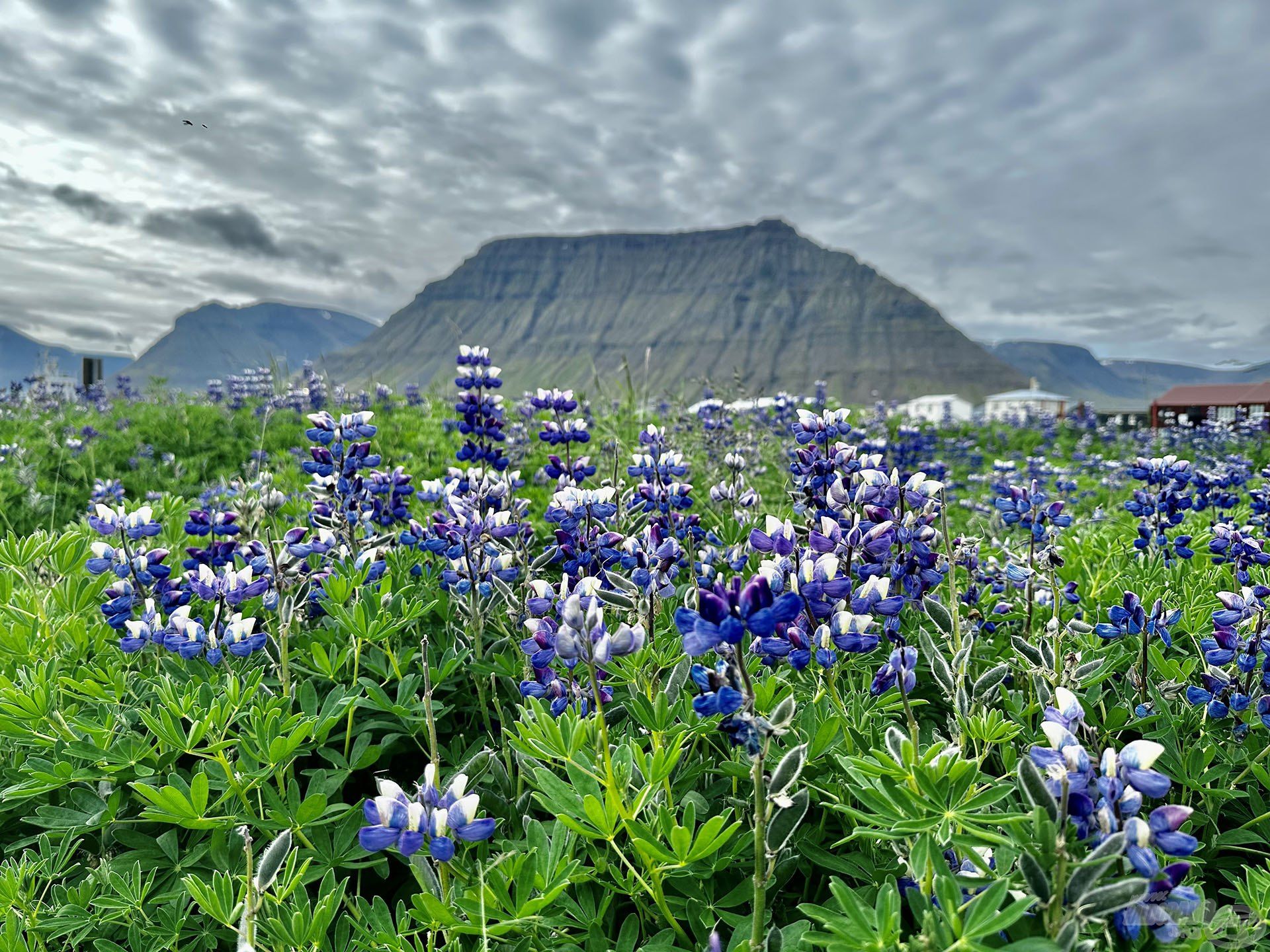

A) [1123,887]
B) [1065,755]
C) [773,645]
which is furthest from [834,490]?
[1123,887]

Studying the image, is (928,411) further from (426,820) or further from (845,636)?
(426,820)

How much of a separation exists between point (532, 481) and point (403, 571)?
10.6 ft

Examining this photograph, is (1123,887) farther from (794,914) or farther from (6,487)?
(6,487)

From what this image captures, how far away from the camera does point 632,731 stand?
1.96 metres

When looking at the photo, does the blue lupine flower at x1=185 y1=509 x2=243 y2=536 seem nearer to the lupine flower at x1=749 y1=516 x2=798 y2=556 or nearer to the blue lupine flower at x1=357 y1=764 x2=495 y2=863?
the blue lupine flower at x1=357 y1=764 x2=495 y2=863

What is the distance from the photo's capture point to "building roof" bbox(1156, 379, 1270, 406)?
32591mm

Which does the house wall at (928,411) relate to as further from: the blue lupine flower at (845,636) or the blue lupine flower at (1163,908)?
the blue lupine flower at (1163,908)

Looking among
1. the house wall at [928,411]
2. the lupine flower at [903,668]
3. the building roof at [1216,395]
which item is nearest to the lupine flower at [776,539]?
the lupine flower at [903,668]

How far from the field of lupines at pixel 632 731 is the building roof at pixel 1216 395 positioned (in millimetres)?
35879

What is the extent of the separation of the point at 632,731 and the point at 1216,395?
46923 mm

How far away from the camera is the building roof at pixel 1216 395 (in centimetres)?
3259

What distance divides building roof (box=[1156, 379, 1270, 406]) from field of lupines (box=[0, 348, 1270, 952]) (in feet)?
118

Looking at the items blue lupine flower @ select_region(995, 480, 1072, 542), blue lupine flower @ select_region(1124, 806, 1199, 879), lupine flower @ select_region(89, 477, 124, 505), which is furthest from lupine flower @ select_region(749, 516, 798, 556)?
lupine flower @ select_region(89, 477, 124, 505)

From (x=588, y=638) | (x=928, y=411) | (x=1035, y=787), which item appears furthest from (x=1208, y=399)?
(x=588, y=638)
